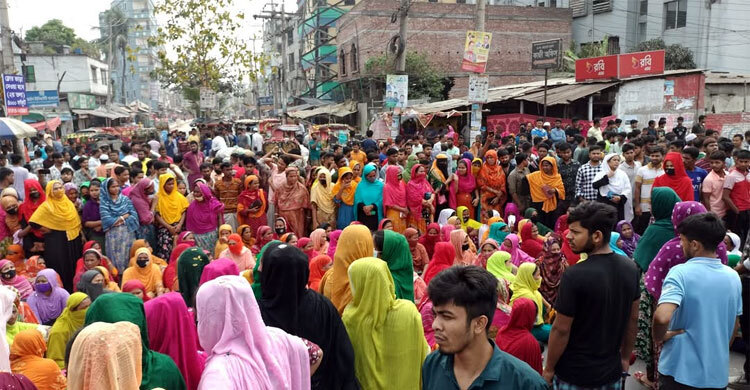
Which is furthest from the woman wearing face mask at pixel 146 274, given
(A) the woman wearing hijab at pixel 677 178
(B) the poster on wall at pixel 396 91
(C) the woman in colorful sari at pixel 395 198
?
(B) the poster on wall at pixel 396 91

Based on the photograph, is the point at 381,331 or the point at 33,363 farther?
the point at 33,363

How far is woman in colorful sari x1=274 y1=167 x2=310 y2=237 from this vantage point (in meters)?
7.84

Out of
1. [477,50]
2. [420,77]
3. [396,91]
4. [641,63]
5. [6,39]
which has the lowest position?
[396,91]

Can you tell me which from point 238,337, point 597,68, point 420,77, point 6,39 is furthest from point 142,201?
point 420,77

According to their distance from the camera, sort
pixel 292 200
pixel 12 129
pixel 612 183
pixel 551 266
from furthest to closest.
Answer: pixel 12 129, pixel 292 200, pixel 612 183, pixel 551 266

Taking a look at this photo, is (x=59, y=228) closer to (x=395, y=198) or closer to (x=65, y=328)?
(x=65, y=328)

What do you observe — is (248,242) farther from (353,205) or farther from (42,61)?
(42,61)

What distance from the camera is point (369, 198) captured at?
7680 mm

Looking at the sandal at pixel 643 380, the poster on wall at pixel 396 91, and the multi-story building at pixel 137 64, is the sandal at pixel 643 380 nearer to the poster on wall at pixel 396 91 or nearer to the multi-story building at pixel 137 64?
the poster on wall at pixel 396 91

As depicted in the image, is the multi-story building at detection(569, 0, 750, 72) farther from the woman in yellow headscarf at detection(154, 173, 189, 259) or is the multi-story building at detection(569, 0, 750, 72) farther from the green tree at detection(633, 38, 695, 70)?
the woman in yellow headscarf at detection(154, 173, 189, 259)

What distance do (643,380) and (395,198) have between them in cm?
391

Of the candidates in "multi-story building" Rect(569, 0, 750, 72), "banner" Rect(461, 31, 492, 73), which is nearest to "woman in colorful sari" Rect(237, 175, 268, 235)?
"banner" Rect(461, 31, 492, 73)

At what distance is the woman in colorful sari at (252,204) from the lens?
761cm

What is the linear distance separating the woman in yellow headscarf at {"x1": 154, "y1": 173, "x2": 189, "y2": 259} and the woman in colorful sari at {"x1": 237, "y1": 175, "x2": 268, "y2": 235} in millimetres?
759
